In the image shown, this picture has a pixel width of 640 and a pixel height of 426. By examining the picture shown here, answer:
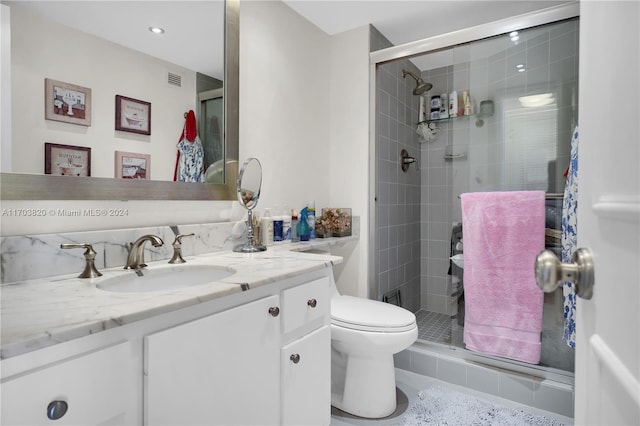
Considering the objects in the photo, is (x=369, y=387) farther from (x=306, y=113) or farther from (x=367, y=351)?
(x=306, y=113)

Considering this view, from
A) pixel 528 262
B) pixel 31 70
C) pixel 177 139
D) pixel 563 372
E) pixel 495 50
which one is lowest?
pixel 563 372

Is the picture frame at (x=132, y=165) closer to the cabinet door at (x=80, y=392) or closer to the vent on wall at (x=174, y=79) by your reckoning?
the vent on wall at (x=174, y=79)

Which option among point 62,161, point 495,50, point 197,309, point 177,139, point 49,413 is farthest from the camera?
point 495,50

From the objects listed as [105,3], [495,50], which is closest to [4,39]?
[105,3]

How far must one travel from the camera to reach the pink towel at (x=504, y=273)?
1861mm

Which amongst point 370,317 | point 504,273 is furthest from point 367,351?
point 504,273

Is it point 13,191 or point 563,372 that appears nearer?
point 13,191

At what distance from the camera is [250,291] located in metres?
1.07

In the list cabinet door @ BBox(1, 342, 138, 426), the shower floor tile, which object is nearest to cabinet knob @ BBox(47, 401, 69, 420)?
cabinet door @ BBox(1, 342, 138, 426)

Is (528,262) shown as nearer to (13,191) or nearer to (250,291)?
(250,291)

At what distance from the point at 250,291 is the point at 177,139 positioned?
755 millimetres

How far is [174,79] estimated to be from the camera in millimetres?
1440

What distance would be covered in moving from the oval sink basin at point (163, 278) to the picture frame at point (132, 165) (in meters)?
0.35

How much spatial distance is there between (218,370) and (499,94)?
6.73 ft
